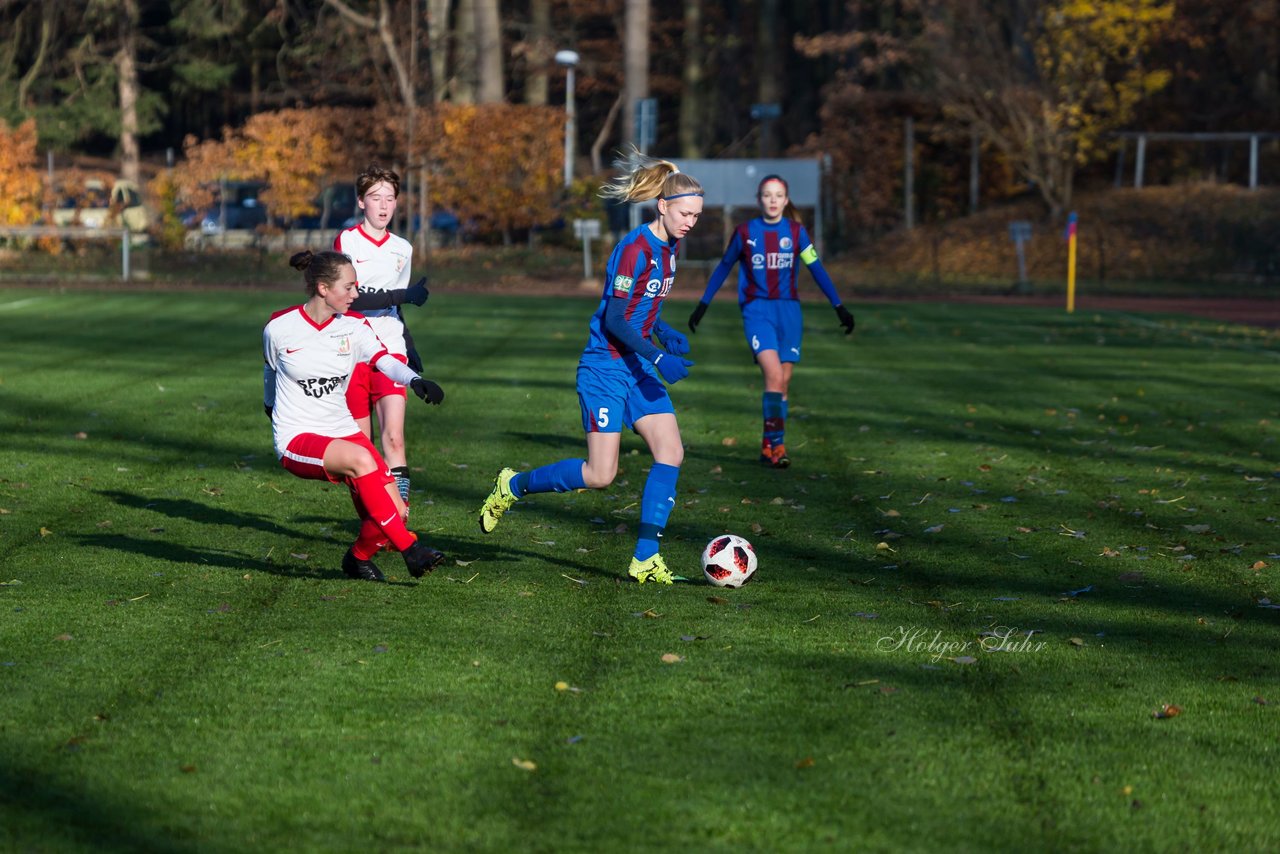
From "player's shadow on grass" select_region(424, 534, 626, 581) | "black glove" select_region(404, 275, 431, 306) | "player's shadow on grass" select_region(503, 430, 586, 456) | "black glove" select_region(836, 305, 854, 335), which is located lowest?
"player's shadow on grass" select_region(424, 534, 626, 581)

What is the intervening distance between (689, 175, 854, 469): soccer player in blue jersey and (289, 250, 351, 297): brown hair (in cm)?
444

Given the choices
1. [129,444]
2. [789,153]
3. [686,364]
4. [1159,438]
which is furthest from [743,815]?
[789,153]

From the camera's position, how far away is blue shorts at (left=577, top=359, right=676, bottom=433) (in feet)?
26.1

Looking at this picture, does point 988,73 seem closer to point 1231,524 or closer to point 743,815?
point 1231,524

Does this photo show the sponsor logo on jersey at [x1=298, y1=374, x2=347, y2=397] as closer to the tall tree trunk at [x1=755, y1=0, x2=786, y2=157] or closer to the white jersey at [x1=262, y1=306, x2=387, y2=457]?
the white jersey at [x1=262, y1=306, x2=387, y2=457]

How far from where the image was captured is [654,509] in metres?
7.93

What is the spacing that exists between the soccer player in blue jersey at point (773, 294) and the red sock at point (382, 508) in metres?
4.50

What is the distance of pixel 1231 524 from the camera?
9625mm

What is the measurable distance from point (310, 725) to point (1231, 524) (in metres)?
6.10

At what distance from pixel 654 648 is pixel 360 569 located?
73.4 inches

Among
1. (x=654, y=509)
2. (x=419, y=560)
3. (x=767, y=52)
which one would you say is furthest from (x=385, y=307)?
(x=767, y=52)

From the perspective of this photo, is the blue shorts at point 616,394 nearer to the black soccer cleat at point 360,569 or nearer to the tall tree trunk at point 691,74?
the black soccer cleat at point 360,569

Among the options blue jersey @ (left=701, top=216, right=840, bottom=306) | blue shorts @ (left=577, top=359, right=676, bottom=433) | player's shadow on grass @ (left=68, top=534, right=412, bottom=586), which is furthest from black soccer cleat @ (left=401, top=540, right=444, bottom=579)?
blue jersey @ (left=701, top=216, right=840, bottom=306)

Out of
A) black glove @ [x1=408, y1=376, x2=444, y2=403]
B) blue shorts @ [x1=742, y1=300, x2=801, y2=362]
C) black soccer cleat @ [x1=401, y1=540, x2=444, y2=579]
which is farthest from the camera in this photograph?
blue shorts @ [x1=742, y1=300, x2=801, y2=362]
